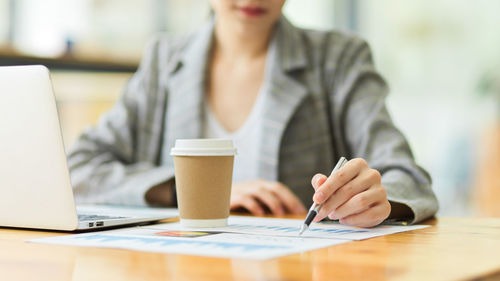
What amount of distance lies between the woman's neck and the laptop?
3.00 feet

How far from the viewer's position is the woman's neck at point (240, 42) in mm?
1707

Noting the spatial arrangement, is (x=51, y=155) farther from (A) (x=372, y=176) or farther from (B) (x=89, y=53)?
(B) (x=89, y=53)

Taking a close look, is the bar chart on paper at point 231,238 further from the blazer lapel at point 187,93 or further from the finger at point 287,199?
the blazer lapel at point 187,93

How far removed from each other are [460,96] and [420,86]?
28cm

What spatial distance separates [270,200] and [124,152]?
23.8 inches

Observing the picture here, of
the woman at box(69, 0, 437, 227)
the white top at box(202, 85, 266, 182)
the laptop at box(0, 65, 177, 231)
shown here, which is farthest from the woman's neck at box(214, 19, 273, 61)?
the laptop at box(0, 65, 177, 231)

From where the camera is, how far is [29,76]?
830mm

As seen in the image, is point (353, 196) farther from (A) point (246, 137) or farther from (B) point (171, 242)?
(A) point (246, 137)

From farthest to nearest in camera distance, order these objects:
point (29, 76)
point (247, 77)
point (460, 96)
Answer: point (460, 96), point (247, 77), point (29, 76)

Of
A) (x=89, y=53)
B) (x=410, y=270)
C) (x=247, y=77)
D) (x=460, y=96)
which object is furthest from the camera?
(x=460, y=96)

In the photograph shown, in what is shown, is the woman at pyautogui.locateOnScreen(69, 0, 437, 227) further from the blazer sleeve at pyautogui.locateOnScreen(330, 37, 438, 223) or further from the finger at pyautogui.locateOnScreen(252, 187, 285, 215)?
the finger at pyautogui.locateOnScreen(252, 187, 285, 215)

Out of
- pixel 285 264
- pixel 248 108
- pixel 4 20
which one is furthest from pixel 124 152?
pixel 4 20

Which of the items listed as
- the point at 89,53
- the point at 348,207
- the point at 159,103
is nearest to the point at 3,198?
the point at 348,207

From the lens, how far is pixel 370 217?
0.92 m
